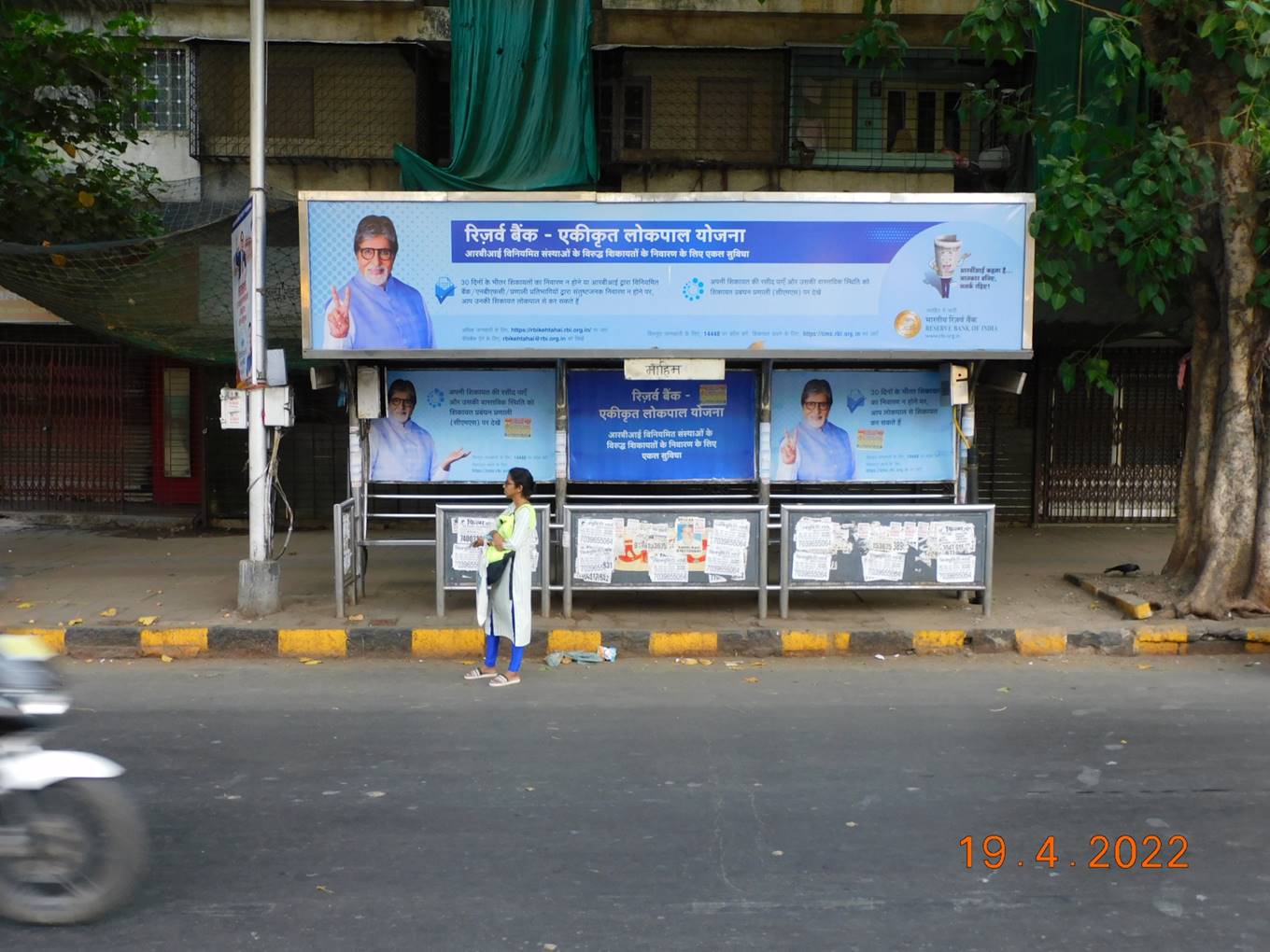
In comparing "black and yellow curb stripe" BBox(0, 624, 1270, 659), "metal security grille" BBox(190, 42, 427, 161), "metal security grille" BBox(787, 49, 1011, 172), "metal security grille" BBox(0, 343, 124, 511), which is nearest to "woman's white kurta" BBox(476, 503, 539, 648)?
"black and yellow curb stripe" BBox(0, 624, 1270, 659)

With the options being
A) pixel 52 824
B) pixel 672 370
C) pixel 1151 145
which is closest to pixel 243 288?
pixel 672 370

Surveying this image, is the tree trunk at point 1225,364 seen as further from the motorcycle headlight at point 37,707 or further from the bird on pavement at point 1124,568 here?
the motorcycle headlight at point 37,707

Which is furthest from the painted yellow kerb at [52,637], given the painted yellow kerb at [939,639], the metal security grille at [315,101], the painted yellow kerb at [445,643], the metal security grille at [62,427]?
the metal security grille at [315,101]

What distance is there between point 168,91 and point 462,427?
784cm

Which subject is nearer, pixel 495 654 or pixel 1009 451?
pixel 495 654

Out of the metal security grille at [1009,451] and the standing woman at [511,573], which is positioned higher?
the metal security grille at [1009,451]

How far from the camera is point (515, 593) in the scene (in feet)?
25.1

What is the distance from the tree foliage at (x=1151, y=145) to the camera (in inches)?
328

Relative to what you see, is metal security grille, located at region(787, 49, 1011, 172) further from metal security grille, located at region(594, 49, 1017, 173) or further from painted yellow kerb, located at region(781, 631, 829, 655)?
painted yellow kerb, located at region(781, 631, 829, 655)

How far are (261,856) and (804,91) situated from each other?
12.1 meters

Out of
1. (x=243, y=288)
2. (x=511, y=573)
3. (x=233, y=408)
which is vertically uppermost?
(x=243, y=288)

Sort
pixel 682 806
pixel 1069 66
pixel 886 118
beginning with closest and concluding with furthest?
pixel 682 806, pixel 1069 66, pixel 886 118

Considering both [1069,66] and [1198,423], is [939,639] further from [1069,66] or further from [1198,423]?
[1069,66]
